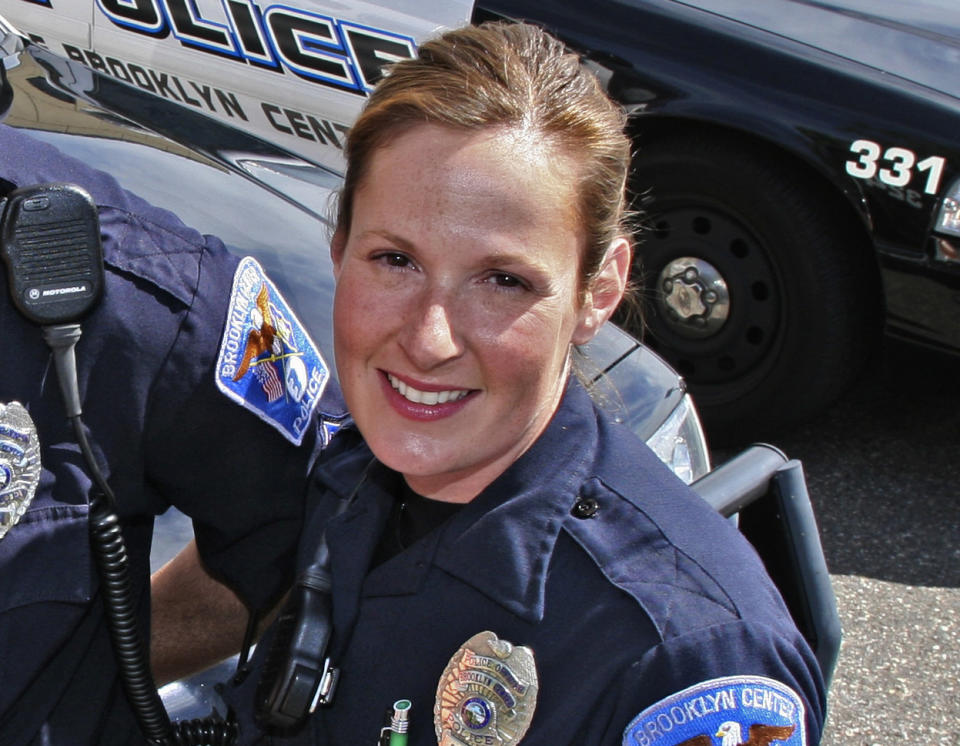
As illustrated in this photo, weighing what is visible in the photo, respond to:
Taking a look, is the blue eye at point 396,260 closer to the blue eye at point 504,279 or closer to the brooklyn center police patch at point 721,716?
the blue eye at point 504,279

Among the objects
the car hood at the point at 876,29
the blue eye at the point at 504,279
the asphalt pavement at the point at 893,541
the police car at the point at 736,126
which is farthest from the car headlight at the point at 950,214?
the blue eye at the point at 504,279

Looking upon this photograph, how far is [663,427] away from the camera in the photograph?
2338 mm

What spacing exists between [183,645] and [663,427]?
3.26ft

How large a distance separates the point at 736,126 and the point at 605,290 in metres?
2.02

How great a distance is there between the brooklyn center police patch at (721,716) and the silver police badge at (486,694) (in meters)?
0.13

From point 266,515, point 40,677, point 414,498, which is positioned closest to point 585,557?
point 414,498

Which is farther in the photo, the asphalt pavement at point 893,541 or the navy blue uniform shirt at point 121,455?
the asphalt pavement at point 893,541

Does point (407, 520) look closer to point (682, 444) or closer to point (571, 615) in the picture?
point (571, 615)

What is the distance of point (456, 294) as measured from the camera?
1326 mm

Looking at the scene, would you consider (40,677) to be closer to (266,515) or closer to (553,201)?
(266,515)

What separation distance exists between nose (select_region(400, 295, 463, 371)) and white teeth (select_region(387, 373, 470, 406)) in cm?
4

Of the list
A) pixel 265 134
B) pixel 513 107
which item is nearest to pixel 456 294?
pixel 513 107

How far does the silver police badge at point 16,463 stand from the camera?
1430 millimetres

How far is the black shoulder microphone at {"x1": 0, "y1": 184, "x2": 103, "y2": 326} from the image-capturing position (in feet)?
4.59
